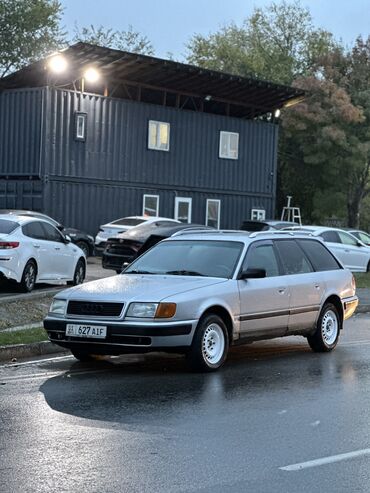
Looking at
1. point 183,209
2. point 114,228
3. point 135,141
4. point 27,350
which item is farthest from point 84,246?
point 27,350

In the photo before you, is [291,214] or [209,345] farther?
[291,214]

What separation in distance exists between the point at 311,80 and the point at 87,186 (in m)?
16.9

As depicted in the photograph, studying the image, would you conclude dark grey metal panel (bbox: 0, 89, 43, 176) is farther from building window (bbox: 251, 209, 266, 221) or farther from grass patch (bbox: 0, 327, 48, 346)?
grass patch (bbox: 0, 327, 48, 346)

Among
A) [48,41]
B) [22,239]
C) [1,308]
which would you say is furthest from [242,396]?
[48,41]

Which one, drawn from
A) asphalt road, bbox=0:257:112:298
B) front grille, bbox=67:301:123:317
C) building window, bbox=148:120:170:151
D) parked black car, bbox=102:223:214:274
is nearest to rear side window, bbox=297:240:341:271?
front grille, bbox=67:301:123:317

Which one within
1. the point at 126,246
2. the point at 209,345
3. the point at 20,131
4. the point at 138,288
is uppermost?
the point at 20,131

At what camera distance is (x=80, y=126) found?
109ft

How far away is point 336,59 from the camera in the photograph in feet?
160

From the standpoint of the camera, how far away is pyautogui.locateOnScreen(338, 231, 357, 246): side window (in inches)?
1081

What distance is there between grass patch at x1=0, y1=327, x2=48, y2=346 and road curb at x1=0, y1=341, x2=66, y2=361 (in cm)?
12

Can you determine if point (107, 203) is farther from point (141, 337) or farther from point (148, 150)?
point (141, 337)

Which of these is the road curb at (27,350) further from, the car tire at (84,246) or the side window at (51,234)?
the car tire at (84,246)

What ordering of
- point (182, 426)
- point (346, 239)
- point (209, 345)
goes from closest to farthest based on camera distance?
point (182, 426)
point (209, 345)
point (346, 239)

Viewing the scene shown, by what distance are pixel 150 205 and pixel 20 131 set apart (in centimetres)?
598
